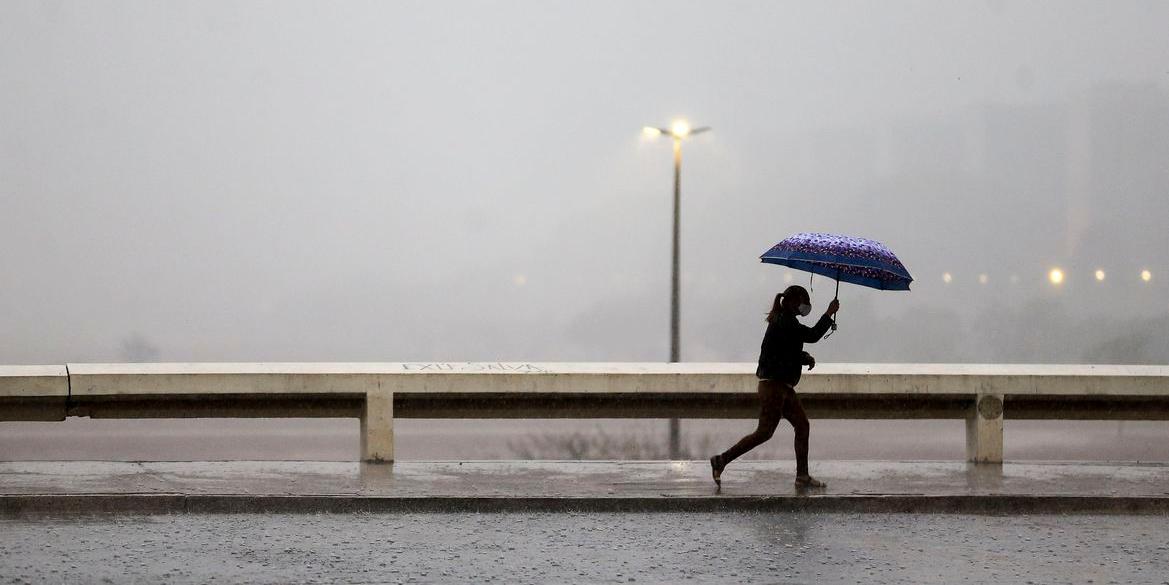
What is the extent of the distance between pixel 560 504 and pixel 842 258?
2683 millimetres

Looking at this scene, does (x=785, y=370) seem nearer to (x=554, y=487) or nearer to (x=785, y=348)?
(x=785, y=348)

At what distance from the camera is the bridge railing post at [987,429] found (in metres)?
13.5

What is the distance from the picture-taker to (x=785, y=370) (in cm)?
1157

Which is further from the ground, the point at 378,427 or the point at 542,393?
the point at 542,393

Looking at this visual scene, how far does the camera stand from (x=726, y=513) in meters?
10.6

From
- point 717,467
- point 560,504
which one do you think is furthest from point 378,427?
point 717,467

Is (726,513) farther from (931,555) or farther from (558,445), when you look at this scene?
(558,445)

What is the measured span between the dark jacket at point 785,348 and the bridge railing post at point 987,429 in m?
2.65

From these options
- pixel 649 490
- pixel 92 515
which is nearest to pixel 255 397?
pixel 92 515

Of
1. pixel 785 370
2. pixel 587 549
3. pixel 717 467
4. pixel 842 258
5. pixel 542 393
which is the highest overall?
pixel 842 258

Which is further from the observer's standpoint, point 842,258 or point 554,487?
point 554,487

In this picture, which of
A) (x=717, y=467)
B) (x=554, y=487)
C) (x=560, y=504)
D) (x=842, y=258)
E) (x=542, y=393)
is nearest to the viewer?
(x=560, y=504)

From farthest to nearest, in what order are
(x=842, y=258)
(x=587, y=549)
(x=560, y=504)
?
(x=842, y=258) < (x=560, y=504) < (x=587, y=549)

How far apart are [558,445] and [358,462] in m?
32.1
